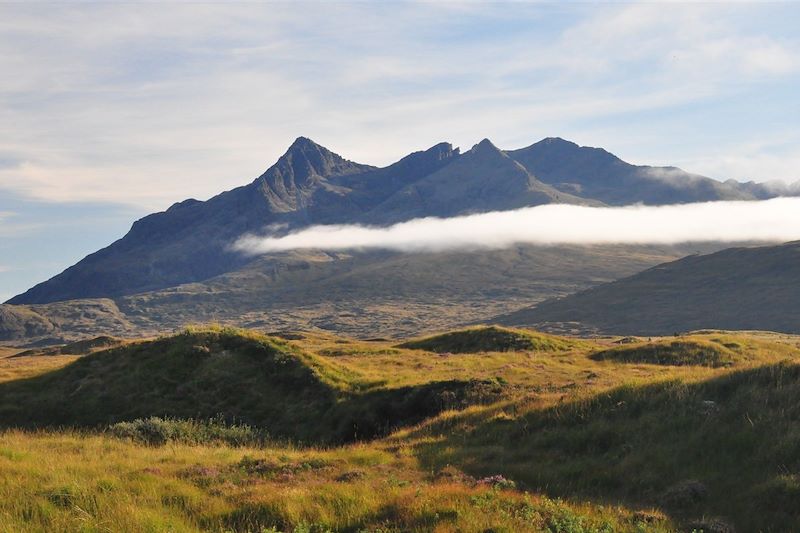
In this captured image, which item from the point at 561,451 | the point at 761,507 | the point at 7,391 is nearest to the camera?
the point at 761,507

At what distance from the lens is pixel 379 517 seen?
1150 cm

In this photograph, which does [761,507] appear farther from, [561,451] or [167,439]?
[167,439]

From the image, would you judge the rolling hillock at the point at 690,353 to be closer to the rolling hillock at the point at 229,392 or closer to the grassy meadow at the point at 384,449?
the grassy meadow at the point at 384,449

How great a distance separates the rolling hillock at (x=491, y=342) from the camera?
5250 cm

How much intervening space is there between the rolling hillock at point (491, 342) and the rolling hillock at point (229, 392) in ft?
70.9

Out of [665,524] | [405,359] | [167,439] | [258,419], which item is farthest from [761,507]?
[405,359]

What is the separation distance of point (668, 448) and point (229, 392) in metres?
22.5

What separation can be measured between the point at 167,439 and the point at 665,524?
17989 millimetres

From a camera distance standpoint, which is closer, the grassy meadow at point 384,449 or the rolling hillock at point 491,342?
the grassy meadow at point 384,449

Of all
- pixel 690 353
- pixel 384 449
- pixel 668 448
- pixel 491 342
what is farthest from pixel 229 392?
pixel 690 353

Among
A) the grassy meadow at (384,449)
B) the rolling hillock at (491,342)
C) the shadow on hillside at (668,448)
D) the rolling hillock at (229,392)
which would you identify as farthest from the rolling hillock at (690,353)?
the shadow on hillside at (668,448)

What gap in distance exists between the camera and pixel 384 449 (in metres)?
20.1

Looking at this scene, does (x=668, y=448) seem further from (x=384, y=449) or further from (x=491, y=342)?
(x=491, y=342)

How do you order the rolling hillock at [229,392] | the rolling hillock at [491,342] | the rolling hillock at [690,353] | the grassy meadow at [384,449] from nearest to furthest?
the grassy meadow at [384,449]
the rolling hillock at [229,392]
the rolling hillock at [690,353]
the rolling hillock at [491,342]
